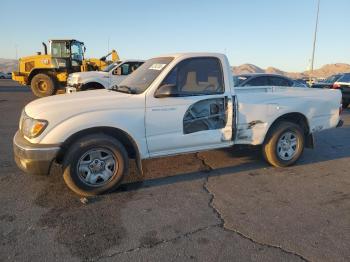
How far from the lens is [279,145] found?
19.5 feet

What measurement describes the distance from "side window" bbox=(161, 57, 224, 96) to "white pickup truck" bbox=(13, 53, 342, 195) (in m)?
0.01

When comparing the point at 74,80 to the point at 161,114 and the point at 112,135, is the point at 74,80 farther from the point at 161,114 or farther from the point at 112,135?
the point at 161,114

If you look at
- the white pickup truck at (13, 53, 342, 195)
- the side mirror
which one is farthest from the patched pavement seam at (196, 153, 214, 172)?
the side mirror

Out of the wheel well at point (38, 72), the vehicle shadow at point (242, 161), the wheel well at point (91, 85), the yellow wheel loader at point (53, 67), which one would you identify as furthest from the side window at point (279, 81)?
the wheel well at point (38, 72)

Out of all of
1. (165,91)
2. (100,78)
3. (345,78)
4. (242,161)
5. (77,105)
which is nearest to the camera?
(77,105)

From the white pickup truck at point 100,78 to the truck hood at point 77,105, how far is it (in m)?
8.54

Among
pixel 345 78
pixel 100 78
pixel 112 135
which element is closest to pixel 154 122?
pixel 112 135

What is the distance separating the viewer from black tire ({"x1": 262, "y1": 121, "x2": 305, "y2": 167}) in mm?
5840

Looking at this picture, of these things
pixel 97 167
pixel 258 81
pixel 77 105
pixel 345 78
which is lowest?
pixel 97 167

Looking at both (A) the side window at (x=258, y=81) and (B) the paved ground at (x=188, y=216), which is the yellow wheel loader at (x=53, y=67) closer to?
(A) the side window at (x=258, y=81)

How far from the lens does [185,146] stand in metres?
5.05

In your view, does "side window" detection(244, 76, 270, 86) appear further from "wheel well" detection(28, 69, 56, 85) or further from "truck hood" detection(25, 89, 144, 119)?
"wheel well" detection(28, 69, 56, 85)

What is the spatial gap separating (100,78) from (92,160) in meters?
9.33

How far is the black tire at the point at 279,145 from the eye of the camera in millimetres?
5840
